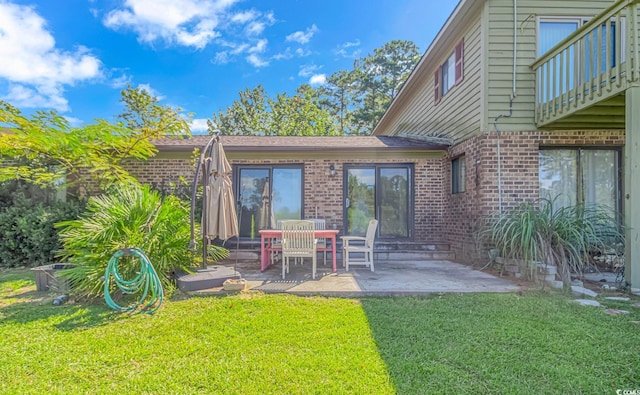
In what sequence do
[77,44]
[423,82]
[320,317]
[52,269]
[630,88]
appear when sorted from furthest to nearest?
[77,44], [423,82], [52,269], [630,88], [320,317]

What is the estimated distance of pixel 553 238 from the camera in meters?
4.96

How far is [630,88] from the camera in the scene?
4.25 m

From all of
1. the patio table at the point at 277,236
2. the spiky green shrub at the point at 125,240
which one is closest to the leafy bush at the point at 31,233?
the spiky green shrub at the point at 125,240

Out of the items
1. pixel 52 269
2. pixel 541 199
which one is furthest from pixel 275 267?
pixel 541 199

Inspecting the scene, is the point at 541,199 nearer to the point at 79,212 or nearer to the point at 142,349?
the point at 142,349

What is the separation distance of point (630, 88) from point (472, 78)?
2712mm

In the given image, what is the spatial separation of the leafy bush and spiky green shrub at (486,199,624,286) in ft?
27.0

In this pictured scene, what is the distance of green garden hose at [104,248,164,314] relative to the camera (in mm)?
3600

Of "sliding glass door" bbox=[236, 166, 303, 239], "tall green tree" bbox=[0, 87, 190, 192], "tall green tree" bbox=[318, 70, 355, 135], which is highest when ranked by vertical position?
"tall green tree" bbox=[318, 70, 355, 135]

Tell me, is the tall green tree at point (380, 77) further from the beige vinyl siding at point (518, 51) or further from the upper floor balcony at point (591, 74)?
the upper floor balcony at point (591, 74)

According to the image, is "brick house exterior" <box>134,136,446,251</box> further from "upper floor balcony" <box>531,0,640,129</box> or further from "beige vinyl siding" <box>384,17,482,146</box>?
"upper floor balcony" <box>531,0,640,129</box>

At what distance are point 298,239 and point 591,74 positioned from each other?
204 inches

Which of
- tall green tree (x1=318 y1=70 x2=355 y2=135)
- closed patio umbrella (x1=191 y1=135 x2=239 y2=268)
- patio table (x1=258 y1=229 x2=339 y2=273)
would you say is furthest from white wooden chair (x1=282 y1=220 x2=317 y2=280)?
tall green tree (x1=318 y1=70 x2=355 y2=135)

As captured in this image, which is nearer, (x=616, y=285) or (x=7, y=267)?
(x=616, y=285)
